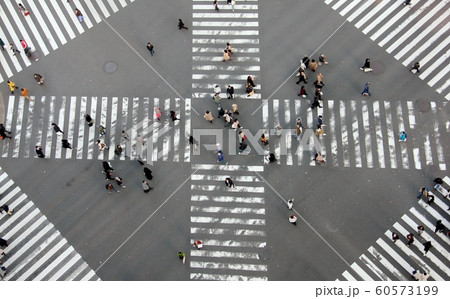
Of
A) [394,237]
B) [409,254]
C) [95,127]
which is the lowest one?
[409,254]

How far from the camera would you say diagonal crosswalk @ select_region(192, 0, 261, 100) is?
31.7 metres

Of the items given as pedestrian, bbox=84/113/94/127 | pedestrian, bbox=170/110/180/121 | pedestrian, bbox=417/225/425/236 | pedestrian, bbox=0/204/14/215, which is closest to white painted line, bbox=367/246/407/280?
pedestrian, bbox=417/225/425/236

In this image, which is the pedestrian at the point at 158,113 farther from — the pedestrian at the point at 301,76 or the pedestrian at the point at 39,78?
the pedestrian at the point at 301,76

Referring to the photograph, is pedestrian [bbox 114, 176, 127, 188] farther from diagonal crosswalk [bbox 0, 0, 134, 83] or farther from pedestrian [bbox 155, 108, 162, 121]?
diagonal crosswalk [bbox 0, 0, 134, 83]

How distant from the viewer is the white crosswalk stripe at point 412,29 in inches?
1238

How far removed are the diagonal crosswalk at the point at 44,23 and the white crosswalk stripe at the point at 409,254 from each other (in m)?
23.7

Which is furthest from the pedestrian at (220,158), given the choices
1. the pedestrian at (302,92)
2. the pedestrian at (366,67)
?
the pedestrian at (366,67)

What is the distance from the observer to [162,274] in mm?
26891

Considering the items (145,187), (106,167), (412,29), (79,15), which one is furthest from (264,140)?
(79,15)

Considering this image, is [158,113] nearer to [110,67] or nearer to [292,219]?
[110,67]

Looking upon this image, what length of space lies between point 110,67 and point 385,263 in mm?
21427

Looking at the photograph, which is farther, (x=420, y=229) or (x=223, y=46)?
(x=223, y=46)

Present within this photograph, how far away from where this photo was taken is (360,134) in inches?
1176

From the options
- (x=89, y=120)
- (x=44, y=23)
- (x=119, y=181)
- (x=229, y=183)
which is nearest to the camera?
(x=229, y=183)
